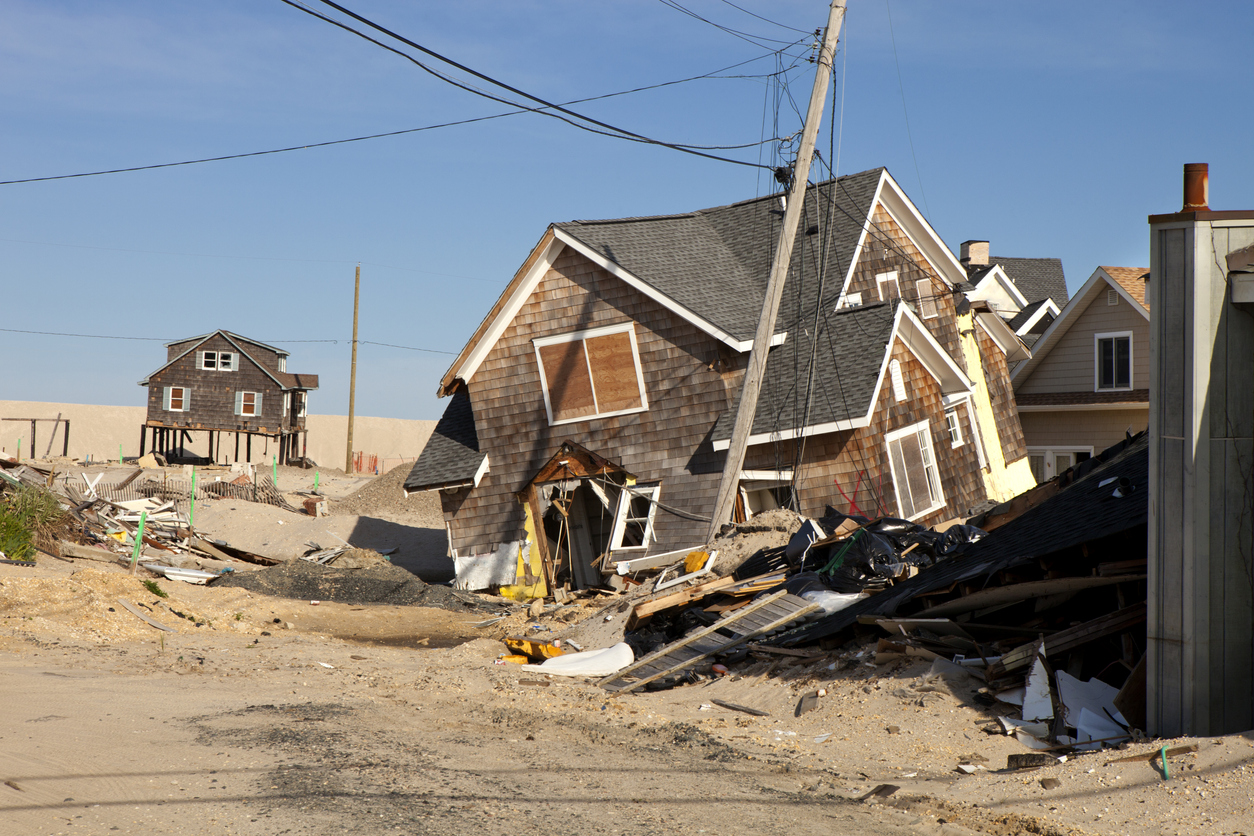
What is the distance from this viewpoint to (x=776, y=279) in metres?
15.5

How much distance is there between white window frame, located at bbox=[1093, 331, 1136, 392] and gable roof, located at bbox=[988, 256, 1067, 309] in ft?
41.3

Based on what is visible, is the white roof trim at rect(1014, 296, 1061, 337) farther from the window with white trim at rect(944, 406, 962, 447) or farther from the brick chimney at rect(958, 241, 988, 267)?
the window with white trim at rect(944, 406, 962, 447)

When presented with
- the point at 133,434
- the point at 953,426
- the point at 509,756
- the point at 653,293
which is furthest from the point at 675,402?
the point at 133,434

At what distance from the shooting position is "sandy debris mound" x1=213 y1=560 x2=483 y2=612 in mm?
19656

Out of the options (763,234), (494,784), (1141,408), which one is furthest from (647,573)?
(1141,408)

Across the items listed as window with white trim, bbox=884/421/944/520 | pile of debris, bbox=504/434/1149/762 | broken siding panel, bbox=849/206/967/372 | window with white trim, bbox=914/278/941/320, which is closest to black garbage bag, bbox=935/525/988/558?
pile of debris, bbox=504/434/1149/762

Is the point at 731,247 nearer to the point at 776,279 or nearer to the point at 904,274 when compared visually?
the point at 904,274

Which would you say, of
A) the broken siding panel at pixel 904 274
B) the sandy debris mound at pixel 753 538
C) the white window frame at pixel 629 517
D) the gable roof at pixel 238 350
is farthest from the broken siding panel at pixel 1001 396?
the gable roof at pixel 238 350

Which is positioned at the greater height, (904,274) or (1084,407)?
(904,274)

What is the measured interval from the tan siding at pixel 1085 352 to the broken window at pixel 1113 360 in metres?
0.17

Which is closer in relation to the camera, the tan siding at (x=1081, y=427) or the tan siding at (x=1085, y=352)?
the tan siding at (x=1085, y=352)

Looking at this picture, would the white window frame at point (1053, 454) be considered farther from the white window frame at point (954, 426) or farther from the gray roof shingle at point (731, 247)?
the gray roof shingle at point (731, 247)

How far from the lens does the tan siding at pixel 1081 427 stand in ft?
91.8

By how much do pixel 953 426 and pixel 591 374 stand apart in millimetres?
8016
